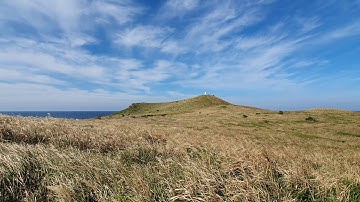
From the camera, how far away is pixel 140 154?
13.8 m

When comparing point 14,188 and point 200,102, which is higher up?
point 200,102

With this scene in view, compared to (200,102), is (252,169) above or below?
below

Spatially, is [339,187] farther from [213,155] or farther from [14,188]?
[14,188]

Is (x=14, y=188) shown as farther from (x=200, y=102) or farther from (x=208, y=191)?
(x=200, y=102)

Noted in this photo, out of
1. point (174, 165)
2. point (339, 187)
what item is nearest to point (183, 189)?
point (174, 165)

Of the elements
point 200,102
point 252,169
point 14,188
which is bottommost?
point 14,188

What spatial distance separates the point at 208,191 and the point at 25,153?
683 cm

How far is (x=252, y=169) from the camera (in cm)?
835

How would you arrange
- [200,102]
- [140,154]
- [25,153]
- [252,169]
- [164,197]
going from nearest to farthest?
[164,197] → [252,169] → [25,153] → [140,154] → [200,102]

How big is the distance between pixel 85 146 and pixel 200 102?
77.2m

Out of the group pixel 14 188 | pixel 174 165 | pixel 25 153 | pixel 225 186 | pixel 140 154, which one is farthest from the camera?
pixel 140 154

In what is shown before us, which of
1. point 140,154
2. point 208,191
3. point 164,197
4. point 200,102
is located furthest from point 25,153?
point 200,102

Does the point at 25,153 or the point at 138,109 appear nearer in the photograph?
the point at 25,153

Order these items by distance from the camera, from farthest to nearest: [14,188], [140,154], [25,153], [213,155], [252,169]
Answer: [140,154], [213,155], [25,153], [14,188], [252,169]
